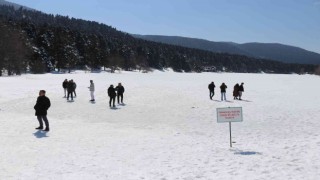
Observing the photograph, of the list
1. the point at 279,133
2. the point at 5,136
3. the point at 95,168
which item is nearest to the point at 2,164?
the point at 95,168

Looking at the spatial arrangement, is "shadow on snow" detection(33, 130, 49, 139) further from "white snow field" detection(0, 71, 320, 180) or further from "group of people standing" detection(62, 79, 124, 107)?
"group of people standing" detection(62, 79, 124, 107)

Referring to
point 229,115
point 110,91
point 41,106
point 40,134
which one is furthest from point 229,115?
point 110,91

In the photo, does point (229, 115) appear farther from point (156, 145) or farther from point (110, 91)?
point (110, 91)

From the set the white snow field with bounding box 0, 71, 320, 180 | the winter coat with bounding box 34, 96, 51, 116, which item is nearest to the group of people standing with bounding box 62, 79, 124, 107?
the white snow field with bounding box 0, 71, 320, 180

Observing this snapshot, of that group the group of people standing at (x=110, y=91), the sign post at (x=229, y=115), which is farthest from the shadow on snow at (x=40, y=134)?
the group of people standing at (x=110, y=91)

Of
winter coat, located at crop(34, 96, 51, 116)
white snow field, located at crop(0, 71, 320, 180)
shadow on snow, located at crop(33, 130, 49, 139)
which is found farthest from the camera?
winter coat, located at crop(34, 96, 51, 116)

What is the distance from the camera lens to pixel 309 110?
28281 mm

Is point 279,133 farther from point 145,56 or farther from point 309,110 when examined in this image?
point 145,56

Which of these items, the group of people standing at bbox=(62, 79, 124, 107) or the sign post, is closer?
the sign post

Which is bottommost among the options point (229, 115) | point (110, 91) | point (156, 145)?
point (156, 145)

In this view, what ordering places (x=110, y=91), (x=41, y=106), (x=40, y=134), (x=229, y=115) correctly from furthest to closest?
(x=110, y=91) < (x=41, y=106) < (x=40, y=134) < (x=229, y=115)

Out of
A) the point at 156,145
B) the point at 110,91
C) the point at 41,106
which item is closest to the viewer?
the point at 156,145

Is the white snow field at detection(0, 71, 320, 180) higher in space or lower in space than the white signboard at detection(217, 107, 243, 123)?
lower

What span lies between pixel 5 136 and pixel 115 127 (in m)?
5.46
